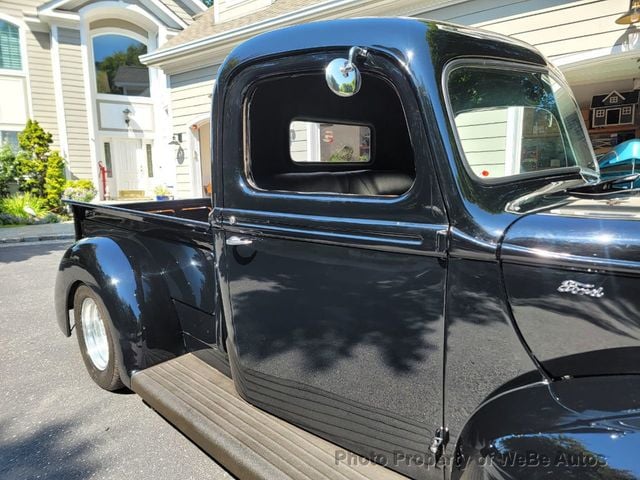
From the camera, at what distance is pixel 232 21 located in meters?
10.2

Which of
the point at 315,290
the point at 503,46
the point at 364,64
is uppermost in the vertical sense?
the point at 503,46

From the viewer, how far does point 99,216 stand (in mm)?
3217

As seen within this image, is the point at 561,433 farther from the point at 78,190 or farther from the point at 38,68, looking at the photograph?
the point at 38,68

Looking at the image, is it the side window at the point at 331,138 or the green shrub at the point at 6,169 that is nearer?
the side window at the point at 331,138

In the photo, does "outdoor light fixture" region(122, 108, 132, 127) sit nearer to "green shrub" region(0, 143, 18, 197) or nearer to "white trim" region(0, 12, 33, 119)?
"white trim" region(0, 12, 33, 119)

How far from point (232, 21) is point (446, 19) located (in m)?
5.31

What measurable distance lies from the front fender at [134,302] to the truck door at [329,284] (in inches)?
24.2

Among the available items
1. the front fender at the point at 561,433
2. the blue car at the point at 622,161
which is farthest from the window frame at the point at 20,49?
the front fender at the point at 561,433

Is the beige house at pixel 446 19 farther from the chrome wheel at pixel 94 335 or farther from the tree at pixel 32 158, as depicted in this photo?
the chrome wheel at pixel 94 335

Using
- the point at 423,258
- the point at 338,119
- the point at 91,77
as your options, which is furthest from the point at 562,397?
the point at 91,77

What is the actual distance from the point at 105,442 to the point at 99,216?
4.86 feet

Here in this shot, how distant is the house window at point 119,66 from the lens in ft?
51.8

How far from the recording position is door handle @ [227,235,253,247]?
6.49ft

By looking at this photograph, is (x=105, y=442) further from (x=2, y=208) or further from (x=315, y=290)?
(x=2, y=208)
